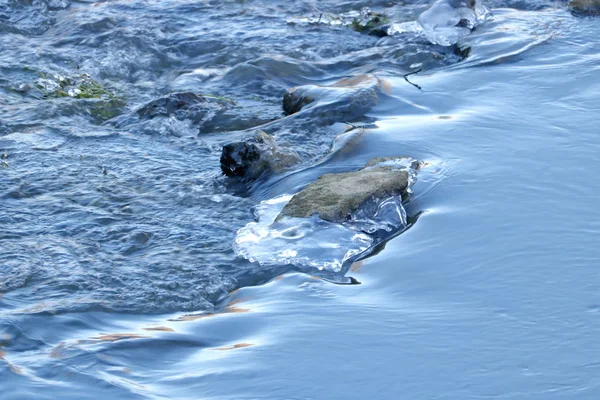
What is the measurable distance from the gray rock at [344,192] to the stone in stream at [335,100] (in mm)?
1099

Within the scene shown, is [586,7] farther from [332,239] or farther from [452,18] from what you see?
[332,239]

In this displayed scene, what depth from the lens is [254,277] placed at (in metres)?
3.82

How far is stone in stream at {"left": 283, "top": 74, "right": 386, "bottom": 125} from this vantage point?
5.57m

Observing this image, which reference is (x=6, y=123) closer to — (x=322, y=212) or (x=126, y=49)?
(x=126, y=49)

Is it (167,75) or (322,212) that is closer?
(322,212)

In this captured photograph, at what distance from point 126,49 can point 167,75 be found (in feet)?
1.76

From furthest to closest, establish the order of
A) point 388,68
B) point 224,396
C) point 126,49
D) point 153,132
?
1. point 126,49
2. point 388,68
3. point 153,132
4. point 224,396

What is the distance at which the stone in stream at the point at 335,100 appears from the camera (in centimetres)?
557

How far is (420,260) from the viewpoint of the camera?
3.72 m

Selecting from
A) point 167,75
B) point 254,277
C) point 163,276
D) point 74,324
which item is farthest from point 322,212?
point 167,75

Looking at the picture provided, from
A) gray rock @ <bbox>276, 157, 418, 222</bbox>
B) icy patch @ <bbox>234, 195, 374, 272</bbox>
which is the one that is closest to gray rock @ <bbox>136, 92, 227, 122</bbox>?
gray rock @ <bbox>276, 157, 418, 222</bbox>

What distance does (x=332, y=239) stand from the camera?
4000 mm

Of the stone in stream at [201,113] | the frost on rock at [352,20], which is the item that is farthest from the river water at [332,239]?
the frost on rock at [352,20]

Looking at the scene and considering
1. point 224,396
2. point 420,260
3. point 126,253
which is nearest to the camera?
point 224,396
